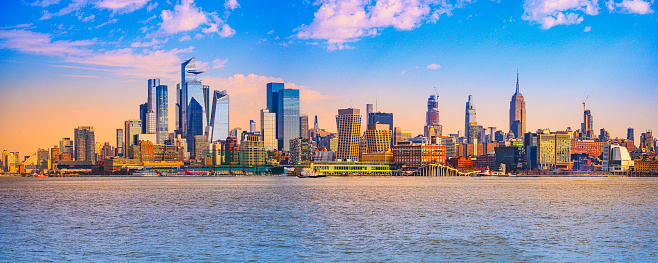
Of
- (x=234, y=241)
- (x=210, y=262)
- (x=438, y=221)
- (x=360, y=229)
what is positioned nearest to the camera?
(x=210, y=262)

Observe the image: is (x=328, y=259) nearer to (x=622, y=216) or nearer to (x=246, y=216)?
(x=246, y=216)

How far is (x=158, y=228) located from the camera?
225 ft

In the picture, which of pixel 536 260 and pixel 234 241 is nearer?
pixel 536 260

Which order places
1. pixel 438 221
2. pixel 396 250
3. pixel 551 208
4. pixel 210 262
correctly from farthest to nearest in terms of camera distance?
pixel 551 208, pixel 438 221, pixel 396 250, pixel 210 262

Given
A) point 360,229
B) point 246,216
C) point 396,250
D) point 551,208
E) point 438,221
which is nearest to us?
point 396,250

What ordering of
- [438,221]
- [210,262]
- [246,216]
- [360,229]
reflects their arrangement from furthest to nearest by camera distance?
[246,216]
[438,221]
[360,229]
[210,262]

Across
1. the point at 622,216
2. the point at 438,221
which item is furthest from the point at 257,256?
the point at 622,216

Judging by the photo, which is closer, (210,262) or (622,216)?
(210,262)

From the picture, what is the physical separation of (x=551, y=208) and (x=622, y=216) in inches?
563

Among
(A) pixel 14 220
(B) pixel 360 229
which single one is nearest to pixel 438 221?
(B) pixel 360 229

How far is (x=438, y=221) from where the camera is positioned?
74750 mm

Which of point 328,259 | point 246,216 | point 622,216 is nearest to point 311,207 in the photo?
point 246,216

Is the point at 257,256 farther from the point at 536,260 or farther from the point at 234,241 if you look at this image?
the point at 536,260

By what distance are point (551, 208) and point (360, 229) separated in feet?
138
